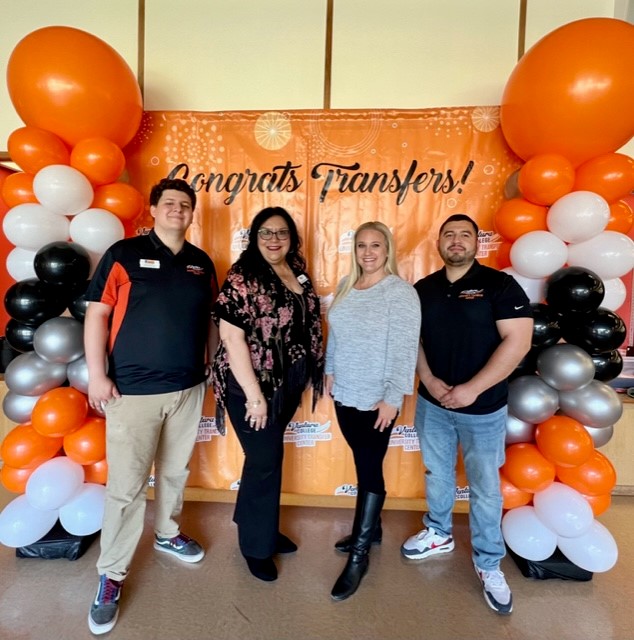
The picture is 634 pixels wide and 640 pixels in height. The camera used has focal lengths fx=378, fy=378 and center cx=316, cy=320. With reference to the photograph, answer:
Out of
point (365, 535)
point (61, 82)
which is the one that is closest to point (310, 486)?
point (365, 535)

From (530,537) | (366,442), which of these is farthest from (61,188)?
(530,537)

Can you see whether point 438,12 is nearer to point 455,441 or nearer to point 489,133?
point 489,133

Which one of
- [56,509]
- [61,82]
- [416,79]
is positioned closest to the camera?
[61,82]

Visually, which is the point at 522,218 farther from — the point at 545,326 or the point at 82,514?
the point at 82,514

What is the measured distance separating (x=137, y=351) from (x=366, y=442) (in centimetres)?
107

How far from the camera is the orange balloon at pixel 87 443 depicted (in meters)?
1.83

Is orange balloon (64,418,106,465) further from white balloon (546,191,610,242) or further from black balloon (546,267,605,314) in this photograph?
white balloon (546,191,610,242)

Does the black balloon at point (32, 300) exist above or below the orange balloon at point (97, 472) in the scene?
above

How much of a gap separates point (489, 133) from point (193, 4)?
6.45 feet

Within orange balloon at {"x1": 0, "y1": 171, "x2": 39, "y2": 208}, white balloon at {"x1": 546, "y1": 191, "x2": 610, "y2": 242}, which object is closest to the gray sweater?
white balloon at {"x1": 546, "y1": 191, "x2": 610, "y2": 242}

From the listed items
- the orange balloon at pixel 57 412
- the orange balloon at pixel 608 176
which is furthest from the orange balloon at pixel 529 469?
the orange balloon at pixel 57 412

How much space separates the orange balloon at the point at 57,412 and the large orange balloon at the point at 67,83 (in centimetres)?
128

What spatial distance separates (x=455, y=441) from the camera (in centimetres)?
185

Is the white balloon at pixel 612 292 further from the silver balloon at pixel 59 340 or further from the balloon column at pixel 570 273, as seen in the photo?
the silver balloon at pixel 59 340
